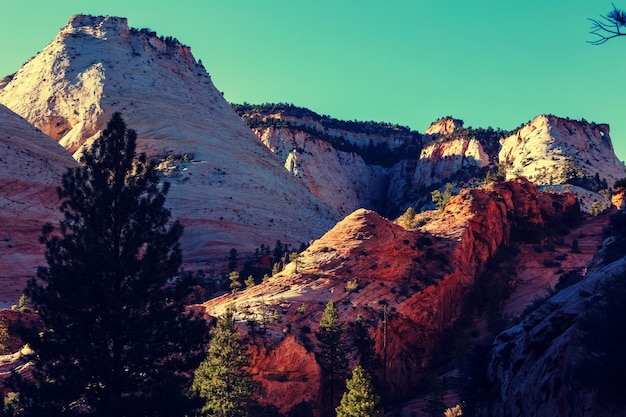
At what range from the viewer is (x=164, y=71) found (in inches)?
3932

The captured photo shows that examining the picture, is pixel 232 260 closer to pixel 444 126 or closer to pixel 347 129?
pixel 444 126

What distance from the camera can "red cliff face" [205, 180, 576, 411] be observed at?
33938 mm

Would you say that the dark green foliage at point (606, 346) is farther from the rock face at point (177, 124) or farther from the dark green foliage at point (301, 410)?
the rock face at point (177, 124)

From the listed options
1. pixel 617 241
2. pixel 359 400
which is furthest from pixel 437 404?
pixel 617 241

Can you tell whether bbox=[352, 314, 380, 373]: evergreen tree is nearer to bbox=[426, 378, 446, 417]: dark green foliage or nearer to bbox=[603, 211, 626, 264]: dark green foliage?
bbox=[426, 378, 446, 417]: dark green foliage

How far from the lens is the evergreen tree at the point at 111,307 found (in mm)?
17156

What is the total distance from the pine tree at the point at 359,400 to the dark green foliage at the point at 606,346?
1443 centimetres

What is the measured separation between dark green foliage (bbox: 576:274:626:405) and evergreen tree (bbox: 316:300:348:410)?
20753mm

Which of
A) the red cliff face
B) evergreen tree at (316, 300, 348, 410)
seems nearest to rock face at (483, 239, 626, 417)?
evergreen tree at (316, 300, 348, 410)

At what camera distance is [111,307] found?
1762cm

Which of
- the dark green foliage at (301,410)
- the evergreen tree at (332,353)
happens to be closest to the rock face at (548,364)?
the dark green foliage at (301,410)

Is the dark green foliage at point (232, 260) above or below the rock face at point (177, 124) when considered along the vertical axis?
below

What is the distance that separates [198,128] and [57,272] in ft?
246

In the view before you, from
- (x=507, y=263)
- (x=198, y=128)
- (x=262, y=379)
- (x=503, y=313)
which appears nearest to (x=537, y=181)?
(x=507, y=263)
